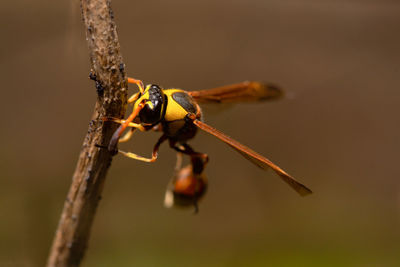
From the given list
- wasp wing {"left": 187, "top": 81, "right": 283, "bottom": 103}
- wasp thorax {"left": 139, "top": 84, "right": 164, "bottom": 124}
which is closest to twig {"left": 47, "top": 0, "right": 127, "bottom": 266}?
wasp thorax {"left": 139, "top": 84, "right": 164, "bottom": 124}

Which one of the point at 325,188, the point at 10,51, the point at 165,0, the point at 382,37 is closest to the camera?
the point at 10,51

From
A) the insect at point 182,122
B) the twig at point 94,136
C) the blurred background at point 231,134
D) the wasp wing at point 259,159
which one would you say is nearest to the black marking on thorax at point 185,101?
the insect at point 182,122

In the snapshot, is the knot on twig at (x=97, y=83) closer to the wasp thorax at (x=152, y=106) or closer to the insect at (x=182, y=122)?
the insect at (x=182, y=122)

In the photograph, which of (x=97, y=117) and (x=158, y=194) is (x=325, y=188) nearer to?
(x=158, y=194)

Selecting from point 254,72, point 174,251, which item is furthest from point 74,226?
point 254,72

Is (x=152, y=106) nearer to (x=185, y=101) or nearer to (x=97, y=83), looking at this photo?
(x=185, y=101)

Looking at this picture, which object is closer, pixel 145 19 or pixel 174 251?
pixel 174 251

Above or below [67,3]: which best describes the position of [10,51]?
below

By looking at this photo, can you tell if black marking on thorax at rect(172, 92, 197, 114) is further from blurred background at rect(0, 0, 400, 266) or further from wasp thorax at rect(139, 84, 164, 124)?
blurred background at rect(0, 0, 400, 266)
